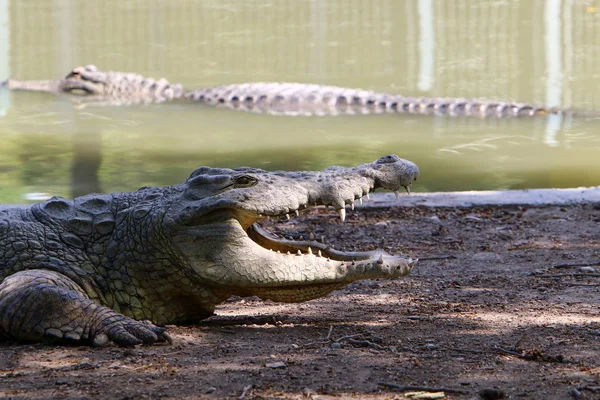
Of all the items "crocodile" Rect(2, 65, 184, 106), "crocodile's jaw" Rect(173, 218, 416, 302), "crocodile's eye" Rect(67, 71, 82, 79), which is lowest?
"crocodile's jaw" Rect(173, 218, 416, 302)

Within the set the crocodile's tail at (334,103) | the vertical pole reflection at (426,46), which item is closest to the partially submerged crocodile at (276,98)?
the crocodile's tail at (334,103)

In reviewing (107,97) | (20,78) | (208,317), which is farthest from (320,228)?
(20,78)

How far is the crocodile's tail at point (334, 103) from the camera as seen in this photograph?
12570 millimetres

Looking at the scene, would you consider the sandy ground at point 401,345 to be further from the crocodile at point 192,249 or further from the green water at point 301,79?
the green water at point 301,79

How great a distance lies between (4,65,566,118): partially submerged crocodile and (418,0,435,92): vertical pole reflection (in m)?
2.18

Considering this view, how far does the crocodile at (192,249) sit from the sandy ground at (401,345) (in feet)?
0.68

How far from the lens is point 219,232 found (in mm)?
4059

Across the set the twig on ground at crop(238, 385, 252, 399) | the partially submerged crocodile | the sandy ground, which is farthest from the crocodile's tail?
the twig on ground at crop(238, 385, 252, 399)

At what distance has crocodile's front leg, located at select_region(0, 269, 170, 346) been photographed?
147 inches

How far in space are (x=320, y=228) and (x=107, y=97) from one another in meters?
9.44

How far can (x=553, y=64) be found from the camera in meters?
16.7

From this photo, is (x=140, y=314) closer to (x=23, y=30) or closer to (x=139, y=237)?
(x=139, y=237)

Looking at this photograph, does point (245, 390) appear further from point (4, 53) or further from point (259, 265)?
point (4, 53)

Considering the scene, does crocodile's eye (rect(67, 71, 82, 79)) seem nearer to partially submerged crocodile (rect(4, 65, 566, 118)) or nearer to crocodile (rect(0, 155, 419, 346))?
partially submerged crocodile (rect(4, 65, 566, 118))
